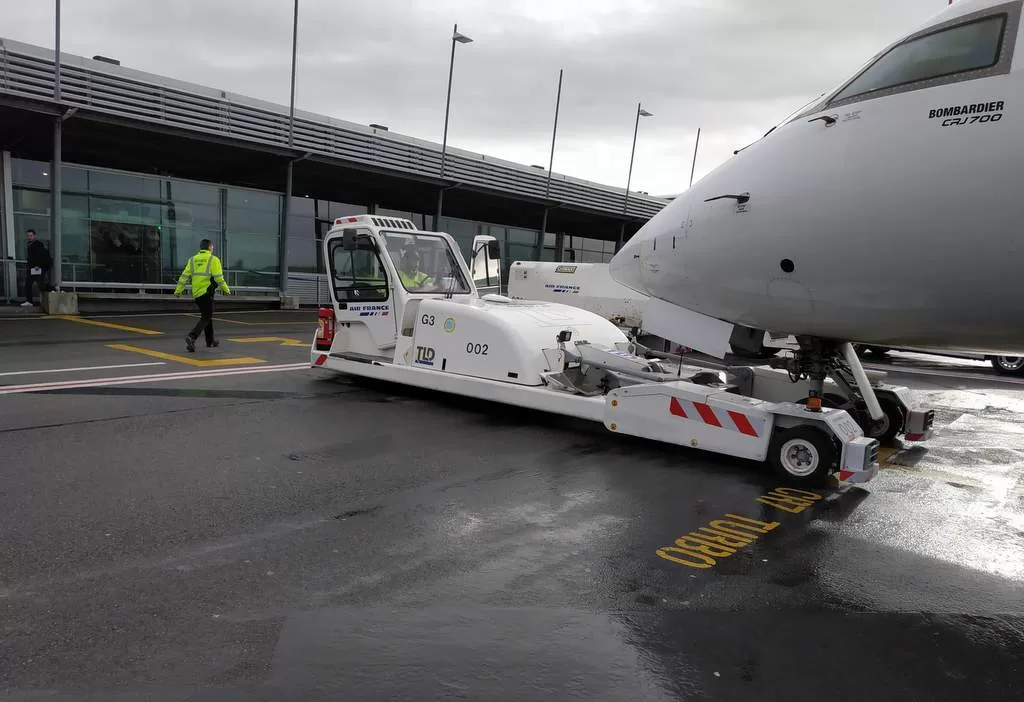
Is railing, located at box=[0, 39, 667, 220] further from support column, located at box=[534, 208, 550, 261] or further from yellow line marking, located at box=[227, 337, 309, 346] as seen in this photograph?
yellow line marking, located at box=[227, 337, 309, 346]

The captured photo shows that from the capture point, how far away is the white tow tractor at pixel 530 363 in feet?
17.3

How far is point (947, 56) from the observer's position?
3209 mm

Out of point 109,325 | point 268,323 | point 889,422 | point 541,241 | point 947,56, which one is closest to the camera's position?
point 947,56

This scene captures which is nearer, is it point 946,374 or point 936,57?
point 936,57

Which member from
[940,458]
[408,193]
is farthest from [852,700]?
[408,193]

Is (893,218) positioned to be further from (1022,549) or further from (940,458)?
(940,458)

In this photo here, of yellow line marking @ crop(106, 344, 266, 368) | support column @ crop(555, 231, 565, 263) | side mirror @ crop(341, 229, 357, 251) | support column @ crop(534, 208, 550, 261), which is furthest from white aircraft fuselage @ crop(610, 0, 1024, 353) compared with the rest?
support column @ crop(555, 231, 565, 263)

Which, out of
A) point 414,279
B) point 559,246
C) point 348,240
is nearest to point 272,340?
point 348,240

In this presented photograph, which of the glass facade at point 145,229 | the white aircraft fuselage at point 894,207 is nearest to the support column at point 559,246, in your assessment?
the glass facade at point 145,229

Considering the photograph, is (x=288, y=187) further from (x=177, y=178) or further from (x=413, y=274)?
(x=413, y=274)

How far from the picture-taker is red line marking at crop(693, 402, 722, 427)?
5.54 m

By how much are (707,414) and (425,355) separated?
3391 millimetres

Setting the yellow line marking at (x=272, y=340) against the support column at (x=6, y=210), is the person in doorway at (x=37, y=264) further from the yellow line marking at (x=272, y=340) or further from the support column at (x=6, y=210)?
the yellow line marking at (x=272, y=340)

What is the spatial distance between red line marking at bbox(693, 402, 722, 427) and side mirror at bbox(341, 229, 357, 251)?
4.79 meters
